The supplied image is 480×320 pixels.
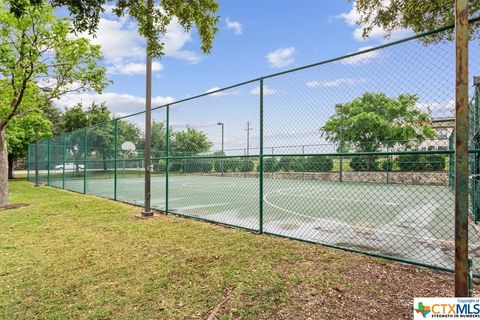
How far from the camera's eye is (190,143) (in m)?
8.45

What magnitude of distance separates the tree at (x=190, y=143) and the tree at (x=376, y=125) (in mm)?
3121

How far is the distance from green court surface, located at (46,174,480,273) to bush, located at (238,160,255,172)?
2.87 feet

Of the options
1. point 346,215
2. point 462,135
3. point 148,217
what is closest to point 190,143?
point 148,217

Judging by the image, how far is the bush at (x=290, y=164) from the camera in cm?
689

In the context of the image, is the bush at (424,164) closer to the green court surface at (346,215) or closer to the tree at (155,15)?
the green court surface at (346,215)

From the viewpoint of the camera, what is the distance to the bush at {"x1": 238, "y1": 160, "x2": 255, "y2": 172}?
23.7ft

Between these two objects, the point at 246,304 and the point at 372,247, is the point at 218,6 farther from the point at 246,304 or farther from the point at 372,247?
the point at 372,247

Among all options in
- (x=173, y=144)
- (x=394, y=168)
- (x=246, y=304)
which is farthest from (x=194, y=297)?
(x=394, y=168)

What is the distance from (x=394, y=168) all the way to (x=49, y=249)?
9315 millimetres

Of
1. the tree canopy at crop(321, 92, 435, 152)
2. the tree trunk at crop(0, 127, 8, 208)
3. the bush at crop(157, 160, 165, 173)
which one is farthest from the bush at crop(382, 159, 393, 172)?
the tree trunk at crop(0, 127, 8, 208)

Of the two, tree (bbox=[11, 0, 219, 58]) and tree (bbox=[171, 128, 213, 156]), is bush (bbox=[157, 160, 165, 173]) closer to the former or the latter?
tree (bbox=[171, 128, 213, 156])

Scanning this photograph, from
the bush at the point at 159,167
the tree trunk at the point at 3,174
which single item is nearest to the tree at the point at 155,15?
the bush at the point at 159,167

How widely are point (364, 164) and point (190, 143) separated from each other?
15.3 feet

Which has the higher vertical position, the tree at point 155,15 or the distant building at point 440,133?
the tree at point 155,15
